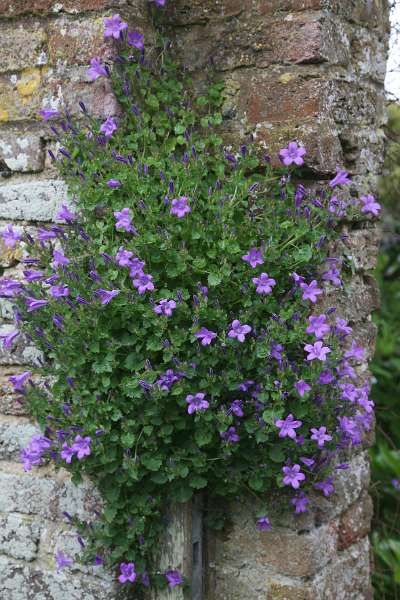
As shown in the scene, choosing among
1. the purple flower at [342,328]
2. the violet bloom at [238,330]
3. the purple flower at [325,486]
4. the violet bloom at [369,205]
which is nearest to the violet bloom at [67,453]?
the violet bloom at [238,330]

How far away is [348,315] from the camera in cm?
265

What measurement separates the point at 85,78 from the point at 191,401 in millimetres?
1126

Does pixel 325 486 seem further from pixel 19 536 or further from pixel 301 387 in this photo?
pixel 19 536

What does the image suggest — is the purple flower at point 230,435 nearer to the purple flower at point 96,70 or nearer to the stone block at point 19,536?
the stone block at point 19,536

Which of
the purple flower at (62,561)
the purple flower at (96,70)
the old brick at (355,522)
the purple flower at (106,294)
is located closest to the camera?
the purple flower at (106,294)

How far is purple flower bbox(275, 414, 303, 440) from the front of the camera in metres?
2.13

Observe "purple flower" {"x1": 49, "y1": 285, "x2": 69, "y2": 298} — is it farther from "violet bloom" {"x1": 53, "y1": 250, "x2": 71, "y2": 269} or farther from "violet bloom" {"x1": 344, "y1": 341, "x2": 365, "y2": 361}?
"violet bloom" {"x1": 344, "y1": 341, "x2": 365, "y2": 361}

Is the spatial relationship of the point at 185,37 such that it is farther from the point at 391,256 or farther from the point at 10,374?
the point at 391,256

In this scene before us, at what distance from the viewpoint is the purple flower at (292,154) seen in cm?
228

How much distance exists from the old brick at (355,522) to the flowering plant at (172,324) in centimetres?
34

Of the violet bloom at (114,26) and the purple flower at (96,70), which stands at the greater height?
the violet bloom at (114,26)

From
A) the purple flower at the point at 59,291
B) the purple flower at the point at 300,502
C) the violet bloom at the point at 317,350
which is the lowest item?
the purple flower at the point at 300,502

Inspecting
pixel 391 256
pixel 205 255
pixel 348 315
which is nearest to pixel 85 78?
pixel 205 255

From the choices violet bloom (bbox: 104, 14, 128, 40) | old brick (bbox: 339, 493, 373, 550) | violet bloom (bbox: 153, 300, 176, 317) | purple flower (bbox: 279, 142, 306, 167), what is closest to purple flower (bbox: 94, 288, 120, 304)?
violet bloom (bbox: 153, 300, 176, 317)
